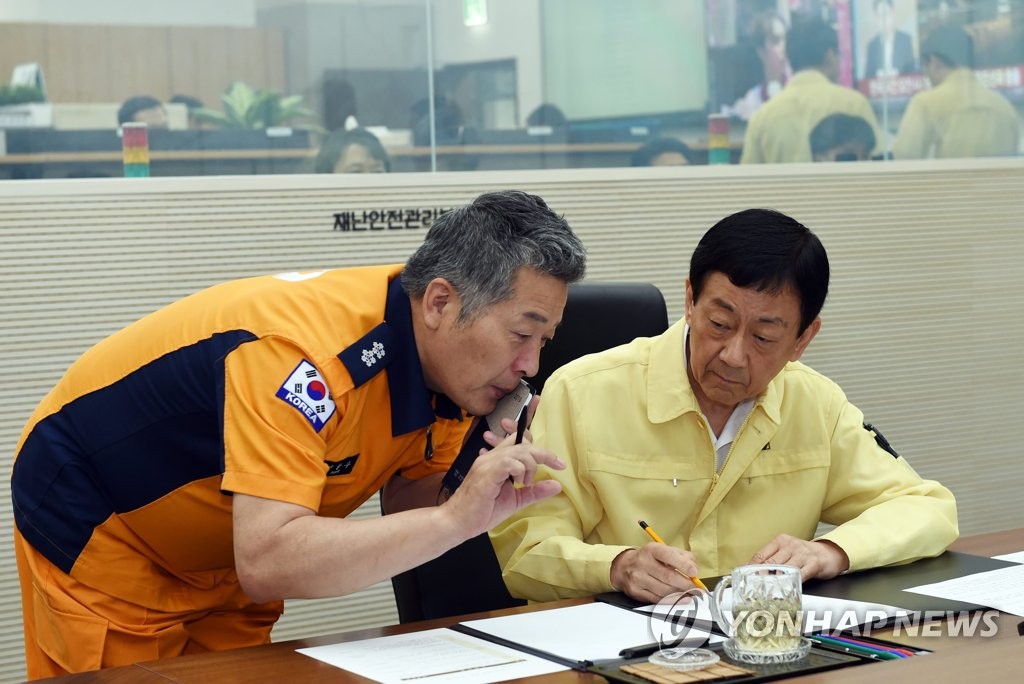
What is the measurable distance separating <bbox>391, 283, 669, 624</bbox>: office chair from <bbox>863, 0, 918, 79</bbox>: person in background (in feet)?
6.60

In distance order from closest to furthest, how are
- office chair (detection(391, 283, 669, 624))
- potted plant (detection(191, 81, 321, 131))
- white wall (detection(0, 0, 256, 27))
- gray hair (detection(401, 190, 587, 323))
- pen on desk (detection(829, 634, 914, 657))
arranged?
pen on desk (detection(829, 634, 914, 657)), gray hair (detection(401, 190, 587, 323)), office chair (detection(391, 283, 669, 624)), white wall (detection(0, 0, 256, 27)), potted plant (detection(191, 81, 321, 131))

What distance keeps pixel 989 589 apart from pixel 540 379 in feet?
2.82

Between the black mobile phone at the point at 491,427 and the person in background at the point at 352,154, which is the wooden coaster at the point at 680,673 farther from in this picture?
the person in background at the point at 352,154

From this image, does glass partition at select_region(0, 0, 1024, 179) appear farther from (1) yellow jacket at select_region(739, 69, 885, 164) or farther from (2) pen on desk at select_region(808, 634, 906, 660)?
(2) pen on desk at select_region(808, 634, 906, 660)

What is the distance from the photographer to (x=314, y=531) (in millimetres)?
1517

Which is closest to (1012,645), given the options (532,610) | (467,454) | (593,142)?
(532,610)

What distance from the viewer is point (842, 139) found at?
3.91m

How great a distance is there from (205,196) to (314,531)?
5.24ft

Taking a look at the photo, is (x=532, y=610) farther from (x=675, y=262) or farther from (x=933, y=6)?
(x=933, y=6)

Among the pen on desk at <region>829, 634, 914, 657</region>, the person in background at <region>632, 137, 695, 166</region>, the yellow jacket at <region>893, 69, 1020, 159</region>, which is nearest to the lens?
the pen on desk at <region>829, 634, 914, 657</region>

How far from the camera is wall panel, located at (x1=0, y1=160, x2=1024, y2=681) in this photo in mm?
2771

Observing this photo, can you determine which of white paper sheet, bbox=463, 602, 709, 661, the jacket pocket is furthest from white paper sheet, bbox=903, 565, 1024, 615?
the jacket pocket

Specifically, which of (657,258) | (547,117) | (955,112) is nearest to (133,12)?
(547,117)

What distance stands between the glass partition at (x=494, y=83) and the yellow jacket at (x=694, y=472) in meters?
1.40
